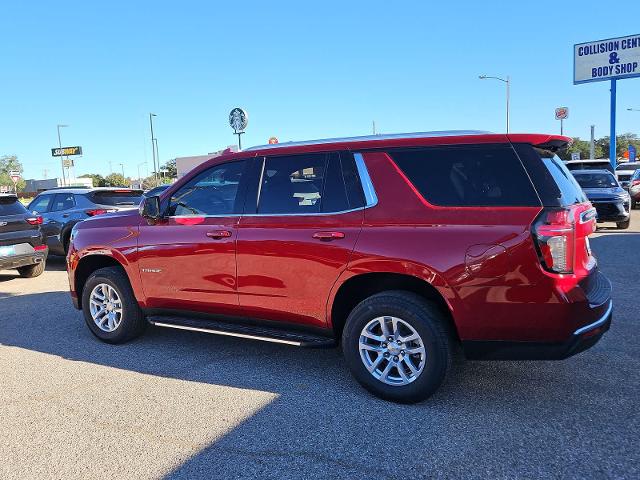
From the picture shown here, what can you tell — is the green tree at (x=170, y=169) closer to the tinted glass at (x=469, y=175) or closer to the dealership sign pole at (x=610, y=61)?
the dealership sign pole at (x=610, y=61)

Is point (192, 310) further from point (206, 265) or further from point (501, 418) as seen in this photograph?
point (501, 418)

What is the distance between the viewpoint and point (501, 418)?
3.36 metres

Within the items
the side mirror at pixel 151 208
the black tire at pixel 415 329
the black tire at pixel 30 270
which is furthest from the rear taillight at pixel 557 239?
the black tire at pixel 30 270

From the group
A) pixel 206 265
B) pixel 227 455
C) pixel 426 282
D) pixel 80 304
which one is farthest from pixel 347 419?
pixel 80 304

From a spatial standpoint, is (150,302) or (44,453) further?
(150,302)

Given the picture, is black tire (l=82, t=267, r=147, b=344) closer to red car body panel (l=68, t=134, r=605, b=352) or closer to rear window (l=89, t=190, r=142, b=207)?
red car body panel (l=68, t=134, r=605, b=352)

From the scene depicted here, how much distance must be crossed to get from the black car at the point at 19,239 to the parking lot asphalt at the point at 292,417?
4.21m

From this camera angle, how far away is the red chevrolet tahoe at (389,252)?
3.20 meters

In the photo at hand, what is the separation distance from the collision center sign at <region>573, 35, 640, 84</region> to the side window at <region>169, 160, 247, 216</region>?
29346 millimetres

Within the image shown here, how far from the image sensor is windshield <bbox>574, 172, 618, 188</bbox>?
13.7 metres

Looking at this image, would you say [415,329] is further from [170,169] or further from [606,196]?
[170,169]

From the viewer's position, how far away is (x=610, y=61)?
1092 inches

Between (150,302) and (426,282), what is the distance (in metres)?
2.74

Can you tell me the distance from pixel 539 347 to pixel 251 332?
2.18m
